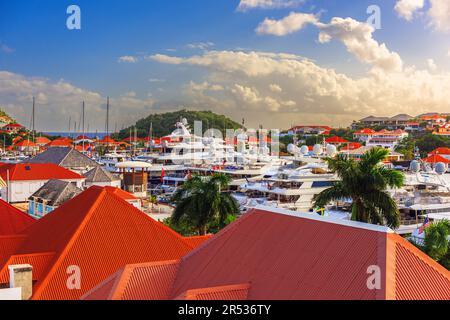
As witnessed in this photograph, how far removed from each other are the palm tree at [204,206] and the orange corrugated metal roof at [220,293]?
17.6 metres

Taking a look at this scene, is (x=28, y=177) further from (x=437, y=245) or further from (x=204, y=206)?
(x=437, y=245)

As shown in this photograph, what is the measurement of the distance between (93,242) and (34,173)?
33310 millimetres

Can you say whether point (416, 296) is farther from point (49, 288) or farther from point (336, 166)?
point (336, 166)

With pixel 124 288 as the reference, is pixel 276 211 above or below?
above

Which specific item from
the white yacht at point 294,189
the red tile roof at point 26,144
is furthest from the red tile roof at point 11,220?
the red tile roof at point 26,144

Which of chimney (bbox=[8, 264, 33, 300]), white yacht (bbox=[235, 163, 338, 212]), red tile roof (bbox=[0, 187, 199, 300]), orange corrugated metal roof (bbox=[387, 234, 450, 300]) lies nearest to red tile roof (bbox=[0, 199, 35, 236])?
red tile roof (bbox=[0, 187, 199, 300])

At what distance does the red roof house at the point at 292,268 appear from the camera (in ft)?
34.7

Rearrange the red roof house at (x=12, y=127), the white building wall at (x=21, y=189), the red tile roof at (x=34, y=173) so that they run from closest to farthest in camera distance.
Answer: the white building wall at (x=21, y=189) < the red tile roof at (x=34, y=173) < the red roof house at (x=12, y=127)

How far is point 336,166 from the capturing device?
917 inches

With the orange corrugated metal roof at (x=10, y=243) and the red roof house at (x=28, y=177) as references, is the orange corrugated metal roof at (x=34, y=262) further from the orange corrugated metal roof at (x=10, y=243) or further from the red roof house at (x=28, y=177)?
the red roof house at (x=28, y=177)

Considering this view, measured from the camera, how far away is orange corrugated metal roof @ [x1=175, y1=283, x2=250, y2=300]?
35.6 feet

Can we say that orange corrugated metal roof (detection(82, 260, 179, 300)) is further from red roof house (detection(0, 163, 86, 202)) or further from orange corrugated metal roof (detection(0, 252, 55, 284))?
red roof house (detection(0, 163, 86, 202))

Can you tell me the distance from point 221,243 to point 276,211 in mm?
1779
